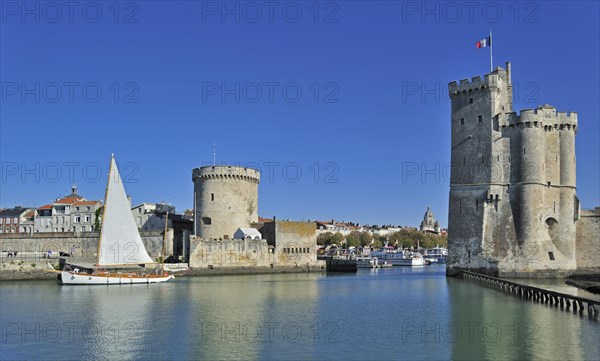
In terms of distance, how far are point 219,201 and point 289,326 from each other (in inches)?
1321

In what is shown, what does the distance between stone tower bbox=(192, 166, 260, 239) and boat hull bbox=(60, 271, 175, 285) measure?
12.1 meters

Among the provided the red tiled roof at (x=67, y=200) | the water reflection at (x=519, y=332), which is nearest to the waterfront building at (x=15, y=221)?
the red tiled roof at (x=67, y=200)

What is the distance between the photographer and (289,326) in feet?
69.8

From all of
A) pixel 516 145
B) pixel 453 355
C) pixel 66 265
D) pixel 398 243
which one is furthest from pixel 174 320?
pixel 398 243

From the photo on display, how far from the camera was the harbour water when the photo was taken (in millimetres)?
16812

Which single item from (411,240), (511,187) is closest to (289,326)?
(511,187)

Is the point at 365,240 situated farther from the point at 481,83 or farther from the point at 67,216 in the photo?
the point at 481,83

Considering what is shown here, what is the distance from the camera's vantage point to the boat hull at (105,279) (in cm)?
3950

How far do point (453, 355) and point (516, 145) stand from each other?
91.8 feet

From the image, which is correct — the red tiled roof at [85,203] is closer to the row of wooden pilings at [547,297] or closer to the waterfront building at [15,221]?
the waterfront building at [15,221]

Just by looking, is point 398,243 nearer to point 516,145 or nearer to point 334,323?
point 516,145

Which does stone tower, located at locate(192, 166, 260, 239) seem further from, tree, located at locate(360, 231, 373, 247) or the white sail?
tree, located at locate(360, 231, 373, 247)

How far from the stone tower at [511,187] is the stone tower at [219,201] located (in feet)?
67.5

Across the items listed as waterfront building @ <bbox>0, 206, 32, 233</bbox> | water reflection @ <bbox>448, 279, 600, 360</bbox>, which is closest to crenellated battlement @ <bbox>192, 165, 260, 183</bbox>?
water reflection @ <bbox>448, 279, 600, 360</bbox>
